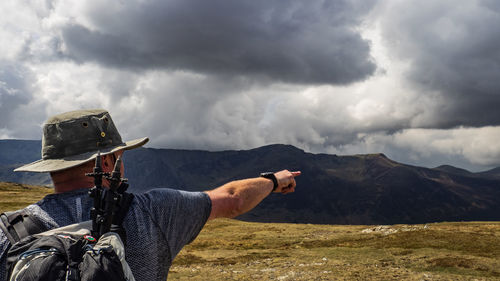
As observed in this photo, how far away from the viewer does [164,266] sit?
166 inches

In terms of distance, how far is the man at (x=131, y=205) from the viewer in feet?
12.7

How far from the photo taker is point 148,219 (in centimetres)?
396

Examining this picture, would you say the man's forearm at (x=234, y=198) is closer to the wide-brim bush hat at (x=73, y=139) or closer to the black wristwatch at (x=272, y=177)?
the black wristwatch at (x=272, y=177)

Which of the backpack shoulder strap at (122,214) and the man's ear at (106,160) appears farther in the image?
the man's ear at (106,160)

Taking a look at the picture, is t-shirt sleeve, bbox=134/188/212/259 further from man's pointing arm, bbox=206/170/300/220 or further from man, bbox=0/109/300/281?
man's pointing arm, bbox=206/170/300/220

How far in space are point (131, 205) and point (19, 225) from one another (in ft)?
3.76

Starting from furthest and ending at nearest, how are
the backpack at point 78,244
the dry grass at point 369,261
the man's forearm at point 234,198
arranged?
the dry grass at point 369,261
the man's forearm at point 234,198
the backpack at point 78,244

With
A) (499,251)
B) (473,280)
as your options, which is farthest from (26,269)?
(499,251)

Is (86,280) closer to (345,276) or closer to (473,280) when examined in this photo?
(345,276)

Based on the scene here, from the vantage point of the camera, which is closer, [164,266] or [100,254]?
[100,254]

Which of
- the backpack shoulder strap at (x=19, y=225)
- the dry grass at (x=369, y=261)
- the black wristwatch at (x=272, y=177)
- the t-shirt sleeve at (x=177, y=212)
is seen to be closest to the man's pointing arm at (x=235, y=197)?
the t-shirt sleeve at (x=177, y=212)

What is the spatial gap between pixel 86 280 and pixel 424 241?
34405 mm

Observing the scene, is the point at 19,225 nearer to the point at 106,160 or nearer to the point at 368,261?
the point at 106,160

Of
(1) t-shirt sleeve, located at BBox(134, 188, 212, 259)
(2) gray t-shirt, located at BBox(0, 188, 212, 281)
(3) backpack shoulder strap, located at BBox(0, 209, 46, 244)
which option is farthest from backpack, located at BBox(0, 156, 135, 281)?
(1) t-shirt sleeve, located at BBox(134, 188, 212, 259)
